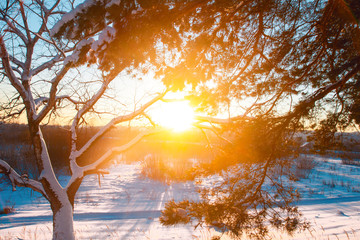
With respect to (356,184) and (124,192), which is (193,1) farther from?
(356,184)

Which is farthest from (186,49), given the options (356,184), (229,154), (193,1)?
(356,184)

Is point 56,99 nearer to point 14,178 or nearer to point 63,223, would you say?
point 14,178

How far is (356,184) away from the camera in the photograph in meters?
10.7

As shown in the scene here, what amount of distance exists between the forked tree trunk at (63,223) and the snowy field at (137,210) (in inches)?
31.0

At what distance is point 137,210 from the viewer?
7.20m

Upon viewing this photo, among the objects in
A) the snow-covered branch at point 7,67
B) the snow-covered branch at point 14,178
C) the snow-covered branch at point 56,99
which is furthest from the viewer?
the snow-covered branch at point 56,99

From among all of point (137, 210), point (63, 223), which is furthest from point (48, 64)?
point (137, 210)

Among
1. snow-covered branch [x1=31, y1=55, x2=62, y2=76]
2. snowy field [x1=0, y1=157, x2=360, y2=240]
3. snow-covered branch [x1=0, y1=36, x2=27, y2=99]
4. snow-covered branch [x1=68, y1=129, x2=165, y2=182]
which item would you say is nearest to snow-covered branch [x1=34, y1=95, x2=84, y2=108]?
snow-covered branch [x1=31, y1=55, x2=62, y2=76]

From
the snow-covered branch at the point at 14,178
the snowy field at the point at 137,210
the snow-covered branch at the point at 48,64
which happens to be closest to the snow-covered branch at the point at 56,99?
the snow-covered branch at the point at 48,64

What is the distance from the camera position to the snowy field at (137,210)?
17.3 feet

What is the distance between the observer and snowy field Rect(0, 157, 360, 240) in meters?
5.27

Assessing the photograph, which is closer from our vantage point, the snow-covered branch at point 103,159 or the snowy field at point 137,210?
the snow-covered branch at point 103,159

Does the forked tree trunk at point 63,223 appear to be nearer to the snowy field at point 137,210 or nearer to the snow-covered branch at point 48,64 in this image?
the snowy field at point 137,210

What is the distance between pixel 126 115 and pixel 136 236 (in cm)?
323
